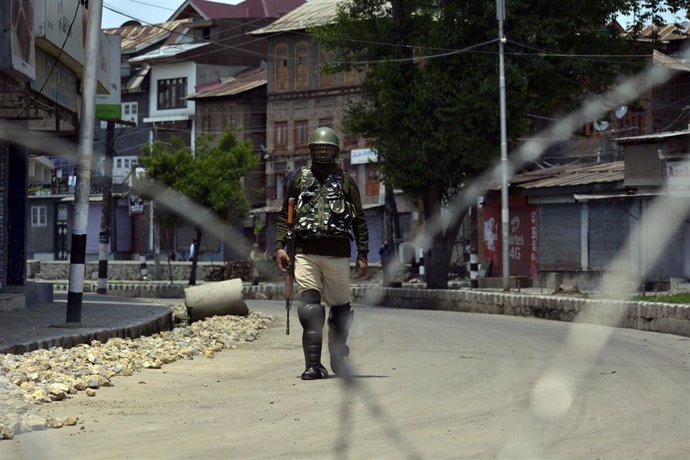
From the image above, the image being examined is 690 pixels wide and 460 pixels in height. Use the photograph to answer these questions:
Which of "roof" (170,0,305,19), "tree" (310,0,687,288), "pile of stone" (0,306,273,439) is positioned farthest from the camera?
"roof" (170,0,305,19)

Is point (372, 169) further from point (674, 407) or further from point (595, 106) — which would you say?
point (674, 407)

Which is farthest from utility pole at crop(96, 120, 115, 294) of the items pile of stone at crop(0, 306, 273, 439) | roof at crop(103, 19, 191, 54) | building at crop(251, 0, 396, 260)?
roof at crop(103, 19, 191, 54)

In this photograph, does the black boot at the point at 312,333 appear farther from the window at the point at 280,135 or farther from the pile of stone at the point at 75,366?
the window at the point at 280,135

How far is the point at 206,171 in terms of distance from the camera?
62969 mm

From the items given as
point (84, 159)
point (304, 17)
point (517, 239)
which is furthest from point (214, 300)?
point (304, 17)

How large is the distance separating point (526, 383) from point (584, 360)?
329 centimetres

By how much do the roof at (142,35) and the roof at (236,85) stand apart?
5.15 m

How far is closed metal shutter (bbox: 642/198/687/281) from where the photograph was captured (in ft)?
125

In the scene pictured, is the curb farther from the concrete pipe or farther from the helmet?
the helmet

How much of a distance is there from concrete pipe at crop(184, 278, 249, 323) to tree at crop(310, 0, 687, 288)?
13.1 metres

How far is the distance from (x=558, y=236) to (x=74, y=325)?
97.0 ft

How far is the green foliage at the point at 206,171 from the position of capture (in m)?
62.4

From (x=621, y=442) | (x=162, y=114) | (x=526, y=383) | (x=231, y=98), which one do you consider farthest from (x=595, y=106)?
(x=162, y=114)

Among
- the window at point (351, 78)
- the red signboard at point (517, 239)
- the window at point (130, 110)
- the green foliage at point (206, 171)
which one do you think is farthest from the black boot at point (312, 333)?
the window at point (130, 110)
